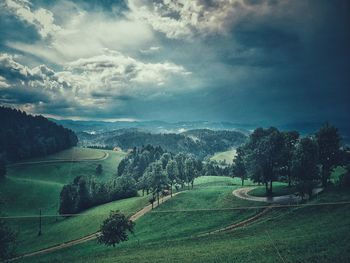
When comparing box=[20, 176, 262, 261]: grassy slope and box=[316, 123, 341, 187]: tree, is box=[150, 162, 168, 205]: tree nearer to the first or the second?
box=[20, 176, 262, 261]: grassy slope

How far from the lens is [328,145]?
78.9m

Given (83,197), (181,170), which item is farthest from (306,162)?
(83,197)

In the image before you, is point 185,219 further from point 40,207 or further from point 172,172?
point 40,207

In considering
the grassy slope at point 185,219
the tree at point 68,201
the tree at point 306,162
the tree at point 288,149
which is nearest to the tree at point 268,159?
the tree at point 288,149

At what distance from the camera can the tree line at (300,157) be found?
74625 mm

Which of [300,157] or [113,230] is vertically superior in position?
[300,157]

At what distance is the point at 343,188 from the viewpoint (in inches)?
2514

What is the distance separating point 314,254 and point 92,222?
278 feet

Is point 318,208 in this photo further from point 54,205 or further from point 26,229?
point 54,205

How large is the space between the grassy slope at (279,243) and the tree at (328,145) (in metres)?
17.5

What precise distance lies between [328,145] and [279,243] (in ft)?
156

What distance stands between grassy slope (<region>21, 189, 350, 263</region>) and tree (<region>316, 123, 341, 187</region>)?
57.3 feet

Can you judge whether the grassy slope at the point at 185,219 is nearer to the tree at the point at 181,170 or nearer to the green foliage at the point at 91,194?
the tree at the point at 181,170

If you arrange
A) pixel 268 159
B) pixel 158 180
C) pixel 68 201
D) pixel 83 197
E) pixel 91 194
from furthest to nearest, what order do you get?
1. pixel 91 194
2. pixel 83 197
3. pixel 68 201
4. pixel 158 180
5. pixel 268 159
